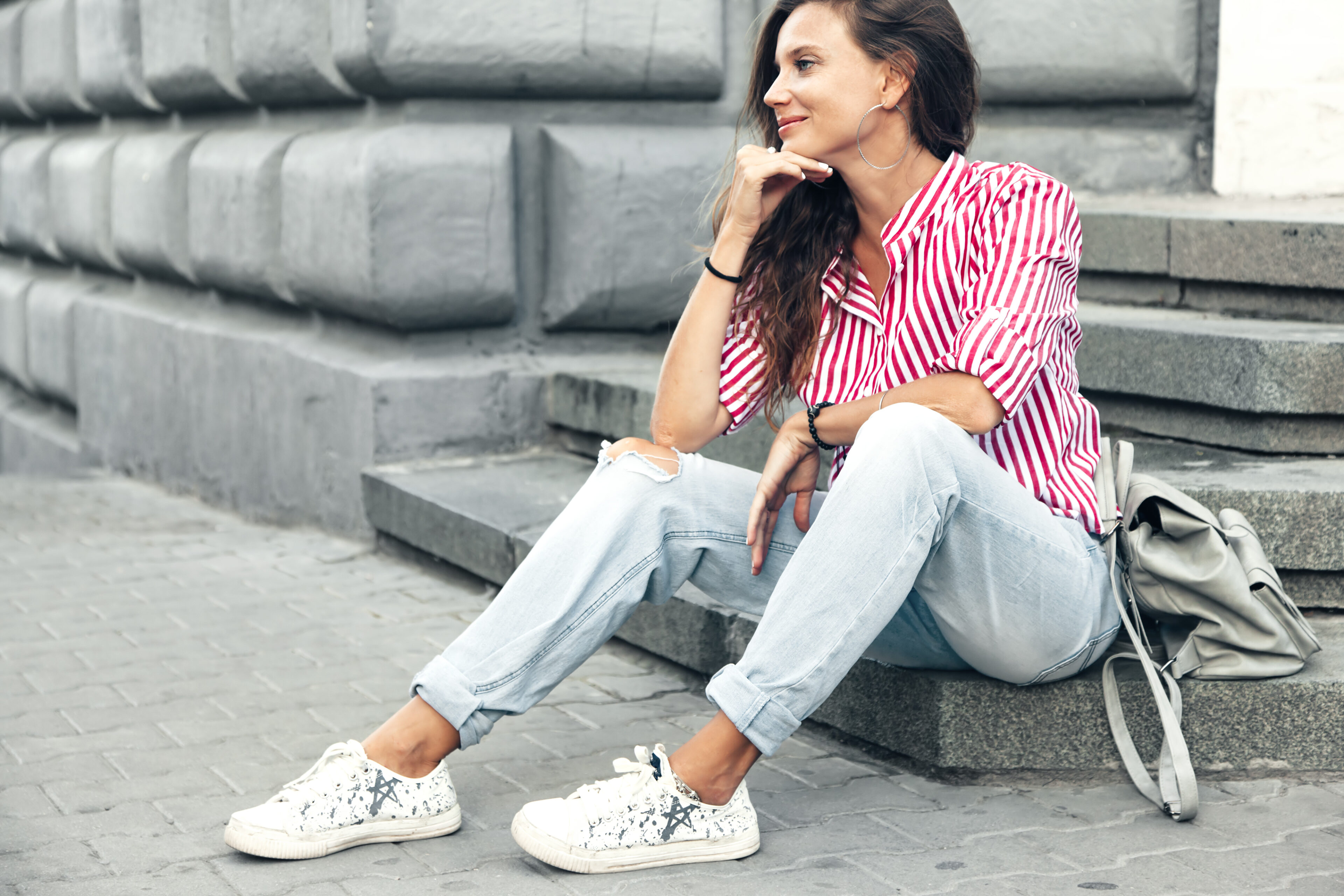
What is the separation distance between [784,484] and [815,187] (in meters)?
0.54

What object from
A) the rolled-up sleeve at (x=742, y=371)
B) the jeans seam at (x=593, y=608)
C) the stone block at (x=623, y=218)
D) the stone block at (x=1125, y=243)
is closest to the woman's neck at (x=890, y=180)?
the rolled-up sleeve at (x=742, y=371)

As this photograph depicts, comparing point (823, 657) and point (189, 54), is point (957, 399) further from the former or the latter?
point (189, 54)

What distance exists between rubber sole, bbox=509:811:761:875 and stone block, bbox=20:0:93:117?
535 centimetres

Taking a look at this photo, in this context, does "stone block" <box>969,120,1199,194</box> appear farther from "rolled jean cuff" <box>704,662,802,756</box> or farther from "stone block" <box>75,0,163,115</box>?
"stone block" <box>75,0,163,115</box>

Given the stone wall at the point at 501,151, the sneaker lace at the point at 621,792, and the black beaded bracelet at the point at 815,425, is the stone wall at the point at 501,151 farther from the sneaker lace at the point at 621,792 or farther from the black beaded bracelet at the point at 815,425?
the sneaker lace at the point at 621,792

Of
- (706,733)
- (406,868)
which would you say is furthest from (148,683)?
(706,733)

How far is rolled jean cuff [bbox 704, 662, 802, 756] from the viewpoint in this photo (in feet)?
7.49

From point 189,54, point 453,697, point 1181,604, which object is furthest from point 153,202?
point 1181,604

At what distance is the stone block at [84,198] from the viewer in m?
6.58

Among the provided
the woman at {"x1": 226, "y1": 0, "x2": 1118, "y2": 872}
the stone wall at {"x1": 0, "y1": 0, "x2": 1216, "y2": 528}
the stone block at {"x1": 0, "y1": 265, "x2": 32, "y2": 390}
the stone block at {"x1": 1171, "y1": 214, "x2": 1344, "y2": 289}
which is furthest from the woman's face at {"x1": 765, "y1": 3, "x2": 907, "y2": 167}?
the stone block at {"x1": 0, "y1": 265, "x2": 32, "y2": 390}

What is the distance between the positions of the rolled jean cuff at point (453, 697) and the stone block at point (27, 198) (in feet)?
18.1

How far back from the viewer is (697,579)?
264cm

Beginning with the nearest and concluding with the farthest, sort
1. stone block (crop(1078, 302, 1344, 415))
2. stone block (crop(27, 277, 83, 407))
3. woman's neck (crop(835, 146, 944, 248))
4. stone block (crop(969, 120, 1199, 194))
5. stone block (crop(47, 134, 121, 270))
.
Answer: woman's neck (crop(835, 146, 944, 248)), stone block (crop(1078, 302, 1344, 415)), stone block (crop(969, 120, 1199, 194)), stone block (crop(47, 134, 121, 270)), stone block (crop(27, 277, 83, 407))

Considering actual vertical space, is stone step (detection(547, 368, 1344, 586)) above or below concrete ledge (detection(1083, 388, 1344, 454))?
below
